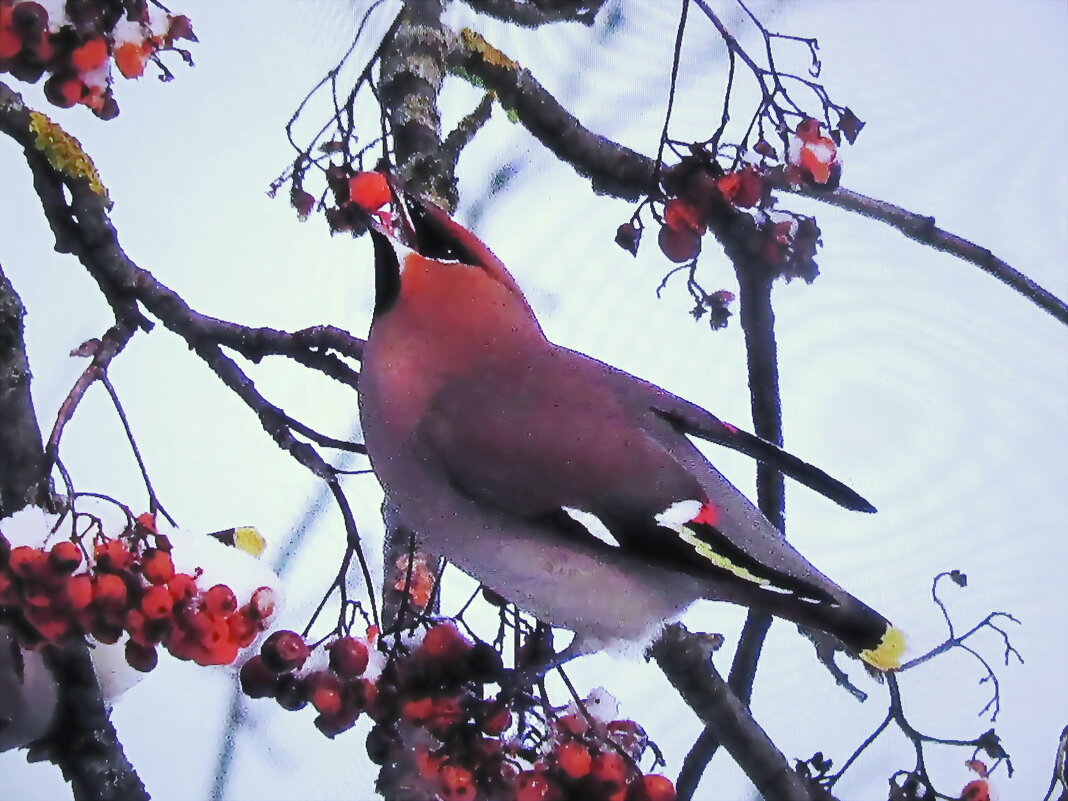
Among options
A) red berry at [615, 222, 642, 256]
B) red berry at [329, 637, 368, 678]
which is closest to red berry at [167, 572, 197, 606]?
red berry at [329, 637, 368, 678]

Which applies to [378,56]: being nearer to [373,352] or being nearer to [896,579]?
[373,352]

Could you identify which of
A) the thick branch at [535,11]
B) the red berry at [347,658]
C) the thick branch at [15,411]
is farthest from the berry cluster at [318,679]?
the thick branch at [535,11]

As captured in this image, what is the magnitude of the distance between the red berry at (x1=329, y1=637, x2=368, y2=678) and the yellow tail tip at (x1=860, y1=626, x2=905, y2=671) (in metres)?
0.40

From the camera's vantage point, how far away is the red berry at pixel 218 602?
26.1 inches

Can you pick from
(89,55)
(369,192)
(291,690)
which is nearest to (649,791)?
(291,690)

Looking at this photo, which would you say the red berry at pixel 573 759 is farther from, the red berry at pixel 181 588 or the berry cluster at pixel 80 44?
the berry cluster at pixel 80 44

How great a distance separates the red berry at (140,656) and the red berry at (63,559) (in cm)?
7

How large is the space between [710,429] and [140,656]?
17.2 inches

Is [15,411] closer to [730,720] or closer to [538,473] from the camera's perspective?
[538,473]

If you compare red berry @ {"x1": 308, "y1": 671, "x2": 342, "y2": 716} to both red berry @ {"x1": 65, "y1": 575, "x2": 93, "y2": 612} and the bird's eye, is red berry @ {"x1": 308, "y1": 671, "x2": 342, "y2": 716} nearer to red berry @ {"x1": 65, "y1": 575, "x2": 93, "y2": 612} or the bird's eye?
red berry @ {"x1": 65, "y1": 575, "x2": 93, "y2": 612}

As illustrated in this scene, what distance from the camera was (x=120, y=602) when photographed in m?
0.64

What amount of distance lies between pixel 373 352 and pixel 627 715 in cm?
34

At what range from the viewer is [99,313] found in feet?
2.51

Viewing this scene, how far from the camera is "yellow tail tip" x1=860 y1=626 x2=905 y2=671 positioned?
83 centimetres
